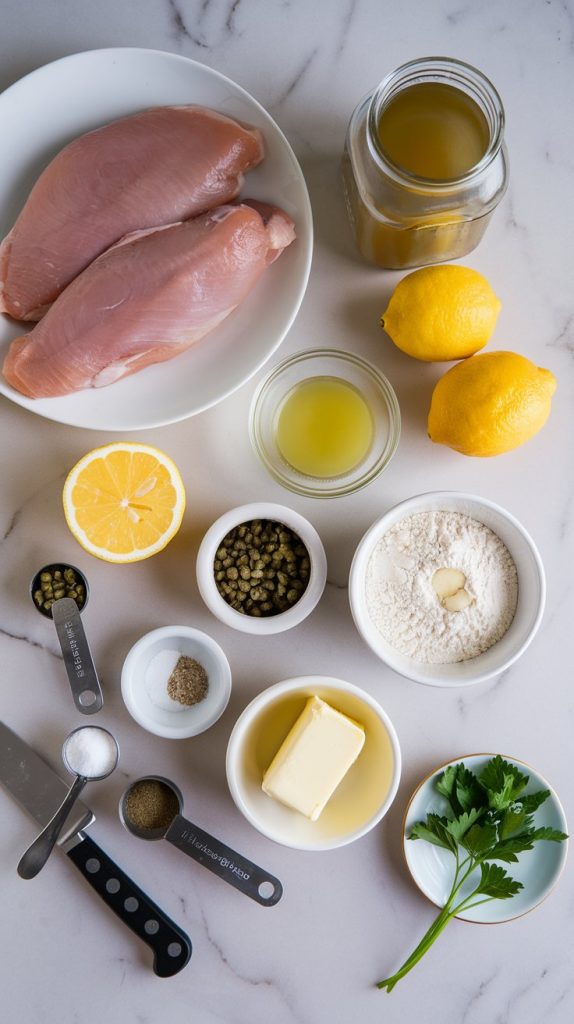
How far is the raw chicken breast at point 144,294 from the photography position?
117cm

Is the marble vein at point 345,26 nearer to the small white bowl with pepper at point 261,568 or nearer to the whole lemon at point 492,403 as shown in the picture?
the whole lemon at point 492,403

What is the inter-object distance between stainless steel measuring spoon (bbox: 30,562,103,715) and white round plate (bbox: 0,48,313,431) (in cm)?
28

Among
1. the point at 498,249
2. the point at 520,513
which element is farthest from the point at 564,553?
the point at 498,249

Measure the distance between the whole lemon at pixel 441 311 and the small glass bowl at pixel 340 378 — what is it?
0.11m

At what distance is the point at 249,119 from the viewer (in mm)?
1217

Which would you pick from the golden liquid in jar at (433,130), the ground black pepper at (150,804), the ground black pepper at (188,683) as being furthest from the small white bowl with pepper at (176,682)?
the golden liquid in jar at (433,130)

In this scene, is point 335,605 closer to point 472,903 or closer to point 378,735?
point 378,735

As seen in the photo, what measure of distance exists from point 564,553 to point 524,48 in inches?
34.5

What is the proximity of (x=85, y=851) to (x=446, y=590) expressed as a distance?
0.75 meters

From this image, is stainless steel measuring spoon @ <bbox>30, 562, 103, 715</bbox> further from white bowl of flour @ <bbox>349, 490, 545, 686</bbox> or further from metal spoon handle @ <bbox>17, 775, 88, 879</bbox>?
white bowl of flour @ <bbox>349, 490, 545, 686</bbox>

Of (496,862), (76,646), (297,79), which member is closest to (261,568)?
(76,646)


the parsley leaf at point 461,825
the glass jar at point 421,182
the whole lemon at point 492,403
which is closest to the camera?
the glass jar at point 421,182

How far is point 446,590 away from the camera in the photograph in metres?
1.25

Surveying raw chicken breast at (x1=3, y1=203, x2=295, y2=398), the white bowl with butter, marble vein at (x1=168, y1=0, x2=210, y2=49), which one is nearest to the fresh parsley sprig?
the white bowl with butter
